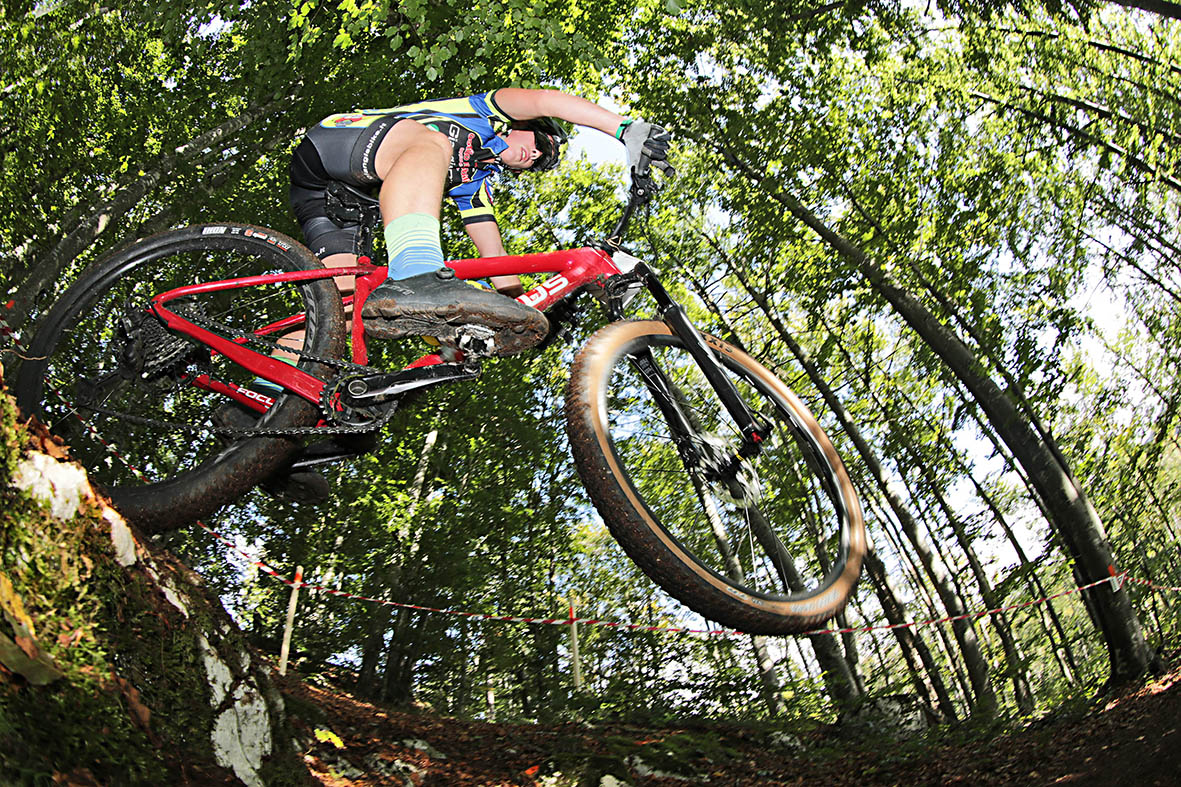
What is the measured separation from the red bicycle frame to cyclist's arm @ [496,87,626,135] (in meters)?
0.47

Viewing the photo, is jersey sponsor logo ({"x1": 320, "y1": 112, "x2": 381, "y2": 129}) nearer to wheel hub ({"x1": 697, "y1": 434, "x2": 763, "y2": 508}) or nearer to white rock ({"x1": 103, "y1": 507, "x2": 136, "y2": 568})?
white rock ({"x1": 103, "y1": 507, "x2": 136, "y2": 568})

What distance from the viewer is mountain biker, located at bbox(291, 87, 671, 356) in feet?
8.39

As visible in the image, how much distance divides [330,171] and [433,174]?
492mm

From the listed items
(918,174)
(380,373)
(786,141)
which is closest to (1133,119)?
(918,174)

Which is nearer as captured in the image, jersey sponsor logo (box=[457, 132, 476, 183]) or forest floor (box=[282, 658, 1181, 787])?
jersey sponsor logo (box=[457, 132, 476, 183])

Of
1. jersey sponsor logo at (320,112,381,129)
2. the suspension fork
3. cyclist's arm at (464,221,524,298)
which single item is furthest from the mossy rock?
the suspension fork

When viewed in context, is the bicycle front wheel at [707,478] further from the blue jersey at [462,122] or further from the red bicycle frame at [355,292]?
the blue jersey at [462,122]

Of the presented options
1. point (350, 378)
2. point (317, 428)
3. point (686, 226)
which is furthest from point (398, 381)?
point (686, 226)

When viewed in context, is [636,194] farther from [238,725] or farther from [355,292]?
[238,725]

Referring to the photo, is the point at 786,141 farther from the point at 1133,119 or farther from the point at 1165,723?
the point at 1165,723

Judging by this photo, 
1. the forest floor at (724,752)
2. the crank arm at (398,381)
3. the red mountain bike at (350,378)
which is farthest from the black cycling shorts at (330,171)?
the forest floor at (724,752)

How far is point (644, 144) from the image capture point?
2729 millimetres

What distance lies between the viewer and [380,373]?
2.64m

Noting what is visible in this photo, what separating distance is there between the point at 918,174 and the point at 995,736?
7.04 m
